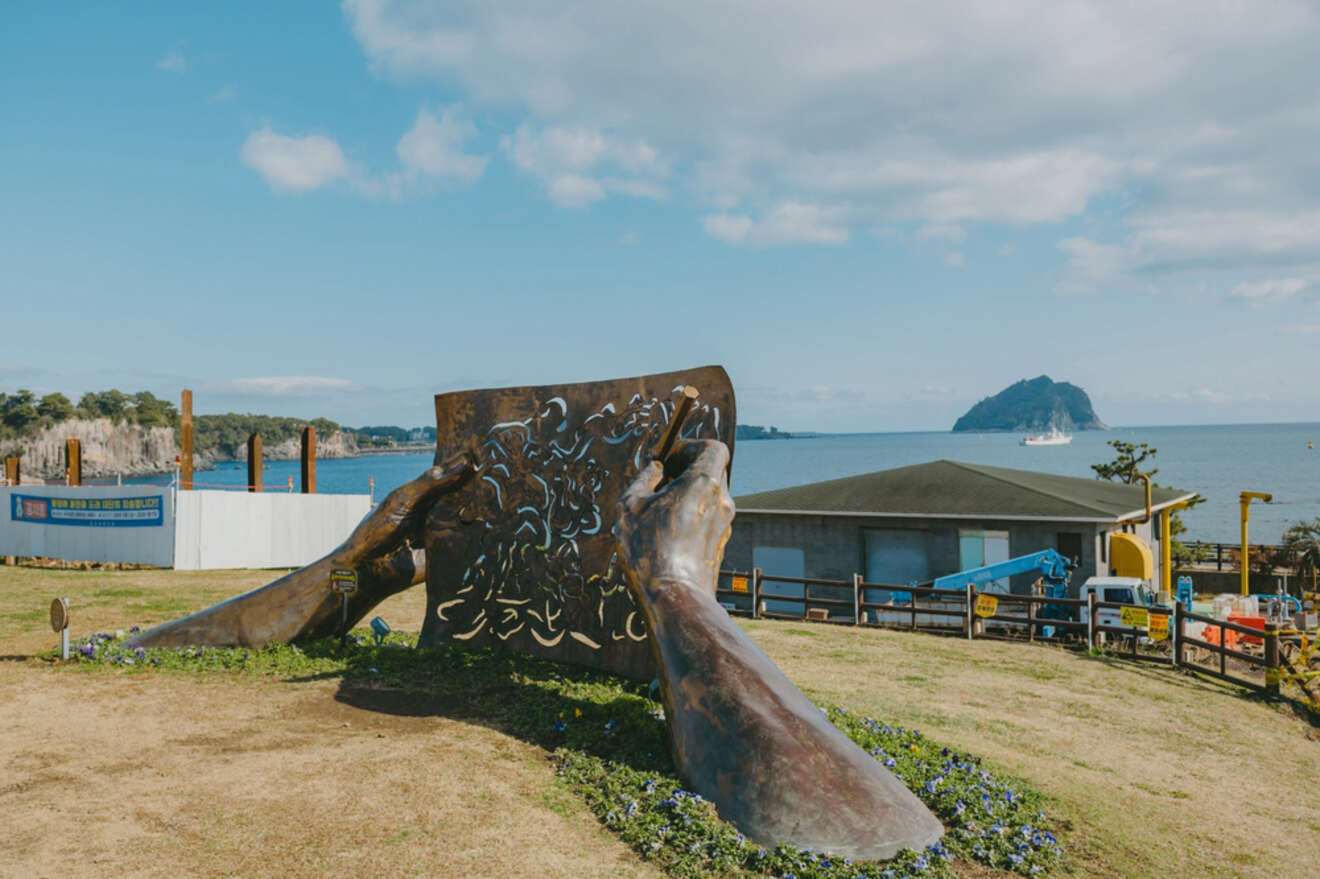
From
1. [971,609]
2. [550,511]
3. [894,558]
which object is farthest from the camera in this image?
[894,558]

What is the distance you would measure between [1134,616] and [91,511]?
26691 mm

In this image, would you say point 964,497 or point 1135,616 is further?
point 964,497

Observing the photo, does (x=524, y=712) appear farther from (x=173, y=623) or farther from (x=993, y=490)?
(x=993, y=490)

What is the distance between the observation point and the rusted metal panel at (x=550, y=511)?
10375 mm

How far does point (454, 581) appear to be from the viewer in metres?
12.0

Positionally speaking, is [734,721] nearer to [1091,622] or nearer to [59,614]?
[59,614]

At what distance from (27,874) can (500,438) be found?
7.52 m

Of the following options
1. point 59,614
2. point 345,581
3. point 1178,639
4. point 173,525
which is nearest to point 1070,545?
point 1178,639

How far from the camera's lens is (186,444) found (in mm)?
26031

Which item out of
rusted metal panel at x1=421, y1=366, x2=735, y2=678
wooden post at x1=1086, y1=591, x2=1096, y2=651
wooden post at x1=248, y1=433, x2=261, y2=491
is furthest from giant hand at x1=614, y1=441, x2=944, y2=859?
wooden post at x1=248, y1=433, x2=261, y2=491

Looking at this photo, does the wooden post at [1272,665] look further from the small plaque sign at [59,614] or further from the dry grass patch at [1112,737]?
the small plaque sign at [59,614]

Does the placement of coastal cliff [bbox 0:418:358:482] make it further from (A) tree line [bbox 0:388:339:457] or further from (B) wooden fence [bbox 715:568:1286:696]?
(B) wooden fence [bbox 715:568:1286:696]

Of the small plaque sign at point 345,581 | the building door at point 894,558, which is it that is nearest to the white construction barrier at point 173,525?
the small plaque sign at point 345,581

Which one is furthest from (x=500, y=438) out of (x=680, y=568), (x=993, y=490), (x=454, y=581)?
(x=993, y=490)
